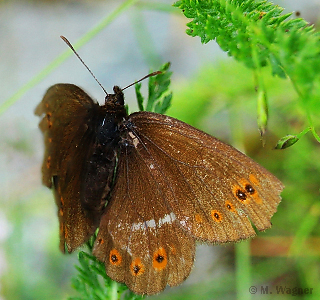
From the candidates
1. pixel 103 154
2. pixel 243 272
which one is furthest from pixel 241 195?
pixel 243 272

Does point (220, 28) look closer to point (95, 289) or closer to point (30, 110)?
point (95, 289)

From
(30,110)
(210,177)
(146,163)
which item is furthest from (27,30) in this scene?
(210,177)

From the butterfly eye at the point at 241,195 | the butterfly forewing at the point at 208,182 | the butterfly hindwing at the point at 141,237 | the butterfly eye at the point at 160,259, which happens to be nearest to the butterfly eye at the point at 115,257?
the butterfly hindwing at the point at 141,237

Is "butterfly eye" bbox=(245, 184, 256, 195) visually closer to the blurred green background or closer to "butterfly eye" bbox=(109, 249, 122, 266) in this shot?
"butterfly eye" bbox=(109, 249, 122, 266)

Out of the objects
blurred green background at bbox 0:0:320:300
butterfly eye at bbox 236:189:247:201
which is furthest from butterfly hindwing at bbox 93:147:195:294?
blurred green background at bbox 0:0:320:300

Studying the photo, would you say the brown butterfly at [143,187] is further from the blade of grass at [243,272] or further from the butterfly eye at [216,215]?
the blade of grass at [243,272]

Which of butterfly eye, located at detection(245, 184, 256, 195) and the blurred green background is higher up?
the blurred green background
